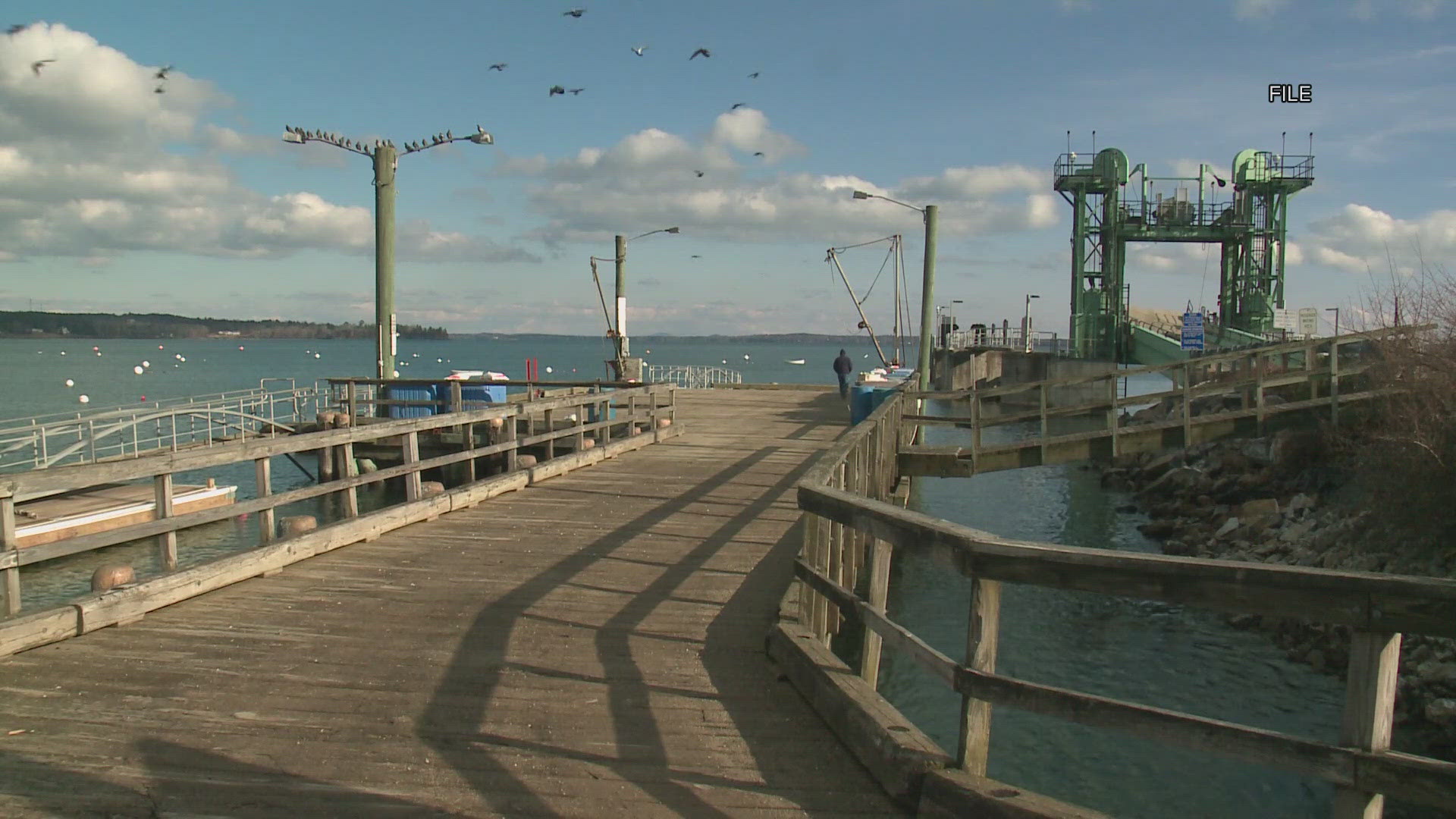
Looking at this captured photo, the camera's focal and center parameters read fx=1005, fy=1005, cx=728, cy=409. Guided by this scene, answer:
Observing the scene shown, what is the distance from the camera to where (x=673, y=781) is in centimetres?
421

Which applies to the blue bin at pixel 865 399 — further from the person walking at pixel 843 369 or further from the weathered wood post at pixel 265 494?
the weathered wood post at pixel 265 494

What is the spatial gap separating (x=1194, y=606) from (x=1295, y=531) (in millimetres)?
14507

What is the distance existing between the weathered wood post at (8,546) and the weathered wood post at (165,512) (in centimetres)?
105

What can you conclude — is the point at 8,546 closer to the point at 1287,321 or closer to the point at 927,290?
the point at 927,290

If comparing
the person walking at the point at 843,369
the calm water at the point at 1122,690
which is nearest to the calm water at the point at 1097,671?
the calm water at the point at 1122,690

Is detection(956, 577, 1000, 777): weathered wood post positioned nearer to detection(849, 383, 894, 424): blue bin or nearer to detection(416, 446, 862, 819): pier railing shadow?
detection(416, 446, 862, 819): pier railing shadow

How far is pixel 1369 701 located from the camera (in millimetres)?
2834

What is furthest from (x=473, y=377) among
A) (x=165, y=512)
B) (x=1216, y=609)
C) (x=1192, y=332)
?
(x=1216, y=609)

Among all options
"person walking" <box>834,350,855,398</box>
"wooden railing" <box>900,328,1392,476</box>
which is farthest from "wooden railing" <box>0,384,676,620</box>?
"person walking" <box>834,350,855,398</box>

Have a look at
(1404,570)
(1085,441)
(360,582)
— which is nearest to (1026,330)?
(1085,441)

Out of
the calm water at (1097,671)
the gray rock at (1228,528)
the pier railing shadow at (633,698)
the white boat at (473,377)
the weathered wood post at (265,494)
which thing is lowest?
the calm water at (1097,671)

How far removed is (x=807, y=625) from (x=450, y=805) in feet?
8.90

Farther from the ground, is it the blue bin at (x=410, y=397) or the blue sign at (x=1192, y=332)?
the blue sign at (x=1192, y=332)

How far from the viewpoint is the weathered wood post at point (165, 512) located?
693 centimetres
